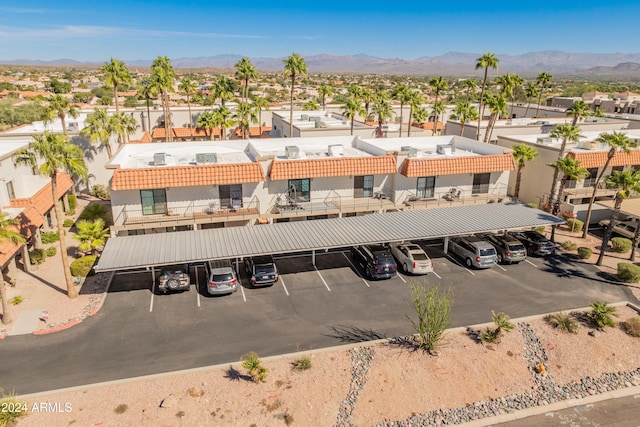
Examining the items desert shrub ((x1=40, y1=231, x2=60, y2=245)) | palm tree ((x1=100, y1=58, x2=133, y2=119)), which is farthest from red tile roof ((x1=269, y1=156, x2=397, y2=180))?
palm tree ((x1=100, y1=58, x2=133, y2=119))

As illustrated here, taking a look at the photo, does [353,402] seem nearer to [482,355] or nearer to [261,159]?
[482,355]

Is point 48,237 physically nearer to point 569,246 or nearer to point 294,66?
point 294,66

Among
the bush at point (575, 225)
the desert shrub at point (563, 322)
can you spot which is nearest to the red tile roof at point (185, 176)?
the desert shrub at point (563, 322)

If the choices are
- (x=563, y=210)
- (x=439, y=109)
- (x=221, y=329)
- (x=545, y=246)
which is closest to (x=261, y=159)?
(x=221, y=329)

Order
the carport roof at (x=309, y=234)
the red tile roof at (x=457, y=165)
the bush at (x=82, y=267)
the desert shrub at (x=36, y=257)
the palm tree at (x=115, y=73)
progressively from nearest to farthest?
the carport roof at (x=309, y=234), the bush at (x=82, y=267), the desert shrub at (x=36, y=257), the red tile roof at (x=457, y=165), the palm tree at (x=115, y=73)

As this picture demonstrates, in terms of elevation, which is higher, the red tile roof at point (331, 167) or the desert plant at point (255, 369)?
the red tile roof at point (331, 167)

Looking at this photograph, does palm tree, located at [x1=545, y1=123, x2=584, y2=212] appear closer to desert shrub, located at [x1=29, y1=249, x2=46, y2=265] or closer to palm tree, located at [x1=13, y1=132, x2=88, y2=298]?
palm tree, located at [x1=13, y1=132, x2=88, y2=298]

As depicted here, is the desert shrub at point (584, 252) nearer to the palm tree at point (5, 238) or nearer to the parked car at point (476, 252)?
the parked car at point (476, 252)
